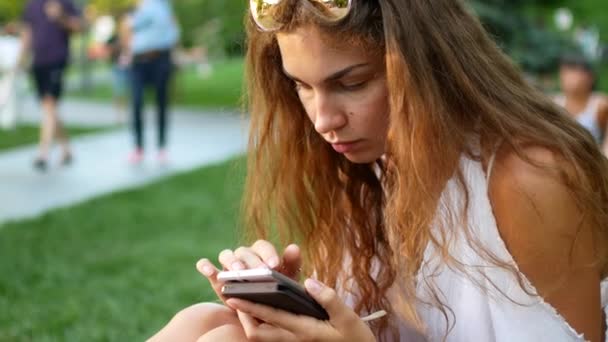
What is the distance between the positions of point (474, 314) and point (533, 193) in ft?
1.03

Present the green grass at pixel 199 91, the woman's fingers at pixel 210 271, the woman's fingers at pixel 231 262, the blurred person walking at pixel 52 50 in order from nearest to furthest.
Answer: the woman's fingers at pixel 231 262
the woman's fingers at pixel 210 271
the blurred person walking at pixel 52 50
the green grass at pixel 199 91

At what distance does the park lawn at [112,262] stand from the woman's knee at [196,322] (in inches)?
22.9

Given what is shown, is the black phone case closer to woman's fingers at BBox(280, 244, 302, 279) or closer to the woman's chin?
woman's fingers at BBox(280, 244, 302, 279)

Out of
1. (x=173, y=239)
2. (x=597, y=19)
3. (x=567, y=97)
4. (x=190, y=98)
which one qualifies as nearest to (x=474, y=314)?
(x=173, y=239)

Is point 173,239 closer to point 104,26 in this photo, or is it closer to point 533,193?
point 533,193

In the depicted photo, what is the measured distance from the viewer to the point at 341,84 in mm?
2244

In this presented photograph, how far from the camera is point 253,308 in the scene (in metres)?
2.08

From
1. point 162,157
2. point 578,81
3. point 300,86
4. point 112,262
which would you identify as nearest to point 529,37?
point 162,157

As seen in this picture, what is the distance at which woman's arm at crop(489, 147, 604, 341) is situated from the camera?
83.2 inches

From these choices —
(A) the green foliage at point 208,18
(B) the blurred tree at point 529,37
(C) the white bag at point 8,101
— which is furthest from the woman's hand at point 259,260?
(A) the green foliage at point 208,18

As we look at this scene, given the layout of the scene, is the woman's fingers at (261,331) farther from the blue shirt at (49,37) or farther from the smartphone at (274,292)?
the blue shirt at (49,37)

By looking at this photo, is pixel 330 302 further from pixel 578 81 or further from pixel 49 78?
pixel 49 78

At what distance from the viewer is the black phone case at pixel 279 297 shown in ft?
6.45

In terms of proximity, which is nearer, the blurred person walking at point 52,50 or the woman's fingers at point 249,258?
the woman's fingers at point 249,258
